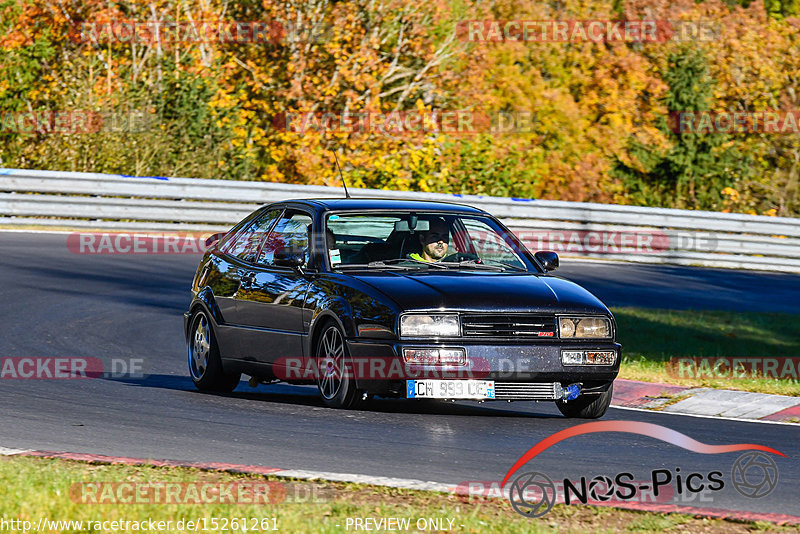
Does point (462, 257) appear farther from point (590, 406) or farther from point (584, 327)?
point (590, 406)

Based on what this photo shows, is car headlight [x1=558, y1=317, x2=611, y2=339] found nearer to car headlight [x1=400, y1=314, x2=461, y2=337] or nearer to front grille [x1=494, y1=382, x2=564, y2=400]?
front grille [x1=494, y1=382, x2=564, y2=400]

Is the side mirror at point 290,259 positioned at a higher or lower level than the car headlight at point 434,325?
higher

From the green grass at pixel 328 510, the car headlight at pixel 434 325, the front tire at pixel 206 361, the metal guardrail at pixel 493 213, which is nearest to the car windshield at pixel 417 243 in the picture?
the car headlight at pixel 434 325

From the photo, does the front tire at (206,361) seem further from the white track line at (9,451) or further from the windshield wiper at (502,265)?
the white track line at (9,451)

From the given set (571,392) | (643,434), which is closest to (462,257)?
(571,392)

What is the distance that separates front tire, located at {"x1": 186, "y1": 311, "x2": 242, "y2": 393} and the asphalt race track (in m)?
0.18

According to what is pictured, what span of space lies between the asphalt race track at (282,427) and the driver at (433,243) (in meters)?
1.11

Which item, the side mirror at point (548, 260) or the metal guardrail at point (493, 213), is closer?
the side mirror at point (548, 260)

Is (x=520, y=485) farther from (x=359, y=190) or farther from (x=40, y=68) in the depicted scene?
(x=40, y=68)

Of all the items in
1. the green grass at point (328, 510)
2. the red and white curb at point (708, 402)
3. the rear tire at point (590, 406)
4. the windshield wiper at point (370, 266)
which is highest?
the windshield wiper at point (370, 266)

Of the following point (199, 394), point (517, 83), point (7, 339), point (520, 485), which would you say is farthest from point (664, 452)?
point (517, 83)

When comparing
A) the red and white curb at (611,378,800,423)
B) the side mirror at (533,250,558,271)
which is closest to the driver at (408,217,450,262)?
the side mirror at (533,250,558,271)

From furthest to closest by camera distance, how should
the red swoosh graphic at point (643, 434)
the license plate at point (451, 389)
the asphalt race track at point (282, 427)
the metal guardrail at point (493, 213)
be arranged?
the metal guardrail at point (493, 213) → the license plate at point (451, 389) → the red swoosh graphic at point (643, 434) → the asphalt race track at point (282, 427)

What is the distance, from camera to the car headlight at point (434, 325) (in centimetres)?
910
